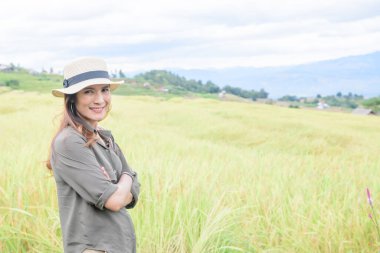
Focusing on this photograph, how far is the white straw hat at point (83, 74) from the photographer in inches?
99.3

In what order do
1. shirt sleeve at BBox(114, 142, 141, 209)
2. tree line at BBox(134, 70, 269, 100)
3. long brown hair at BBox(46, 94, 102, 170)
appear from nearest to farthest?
long brown hair at BBox(46, 94, 102, 170) < shirt sleeve at BBox(114, 142, 141, 209) < tree line at BBox(134, 70, 269, 100)

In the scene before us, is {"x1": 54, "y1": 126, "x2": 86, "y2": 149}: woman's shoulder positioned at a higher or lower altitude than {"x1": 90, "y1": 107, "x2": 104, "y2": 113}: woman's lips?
lower

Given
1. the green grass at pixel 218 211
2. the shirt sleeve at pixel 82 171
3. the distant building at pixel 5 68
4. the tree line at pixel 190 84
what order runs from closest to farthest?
the shirt sleeve at pixel 82 171, the green grass at pixel 218 211, the distant building at pixel 5 68, the tree line at pixel 190 84

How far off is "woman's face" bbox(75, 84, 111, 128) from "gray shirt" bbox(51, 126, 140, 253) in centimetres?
15

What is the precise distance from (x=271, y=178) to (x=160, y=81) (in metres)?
156

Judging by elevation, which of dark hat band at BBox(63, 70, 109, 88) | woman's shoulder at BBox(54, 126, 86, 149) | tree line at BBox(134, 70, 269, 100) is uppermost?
dark hat band at BBox(63, 70, 109, 88)

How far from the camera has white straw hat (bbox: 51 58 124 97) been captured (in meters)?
2.52

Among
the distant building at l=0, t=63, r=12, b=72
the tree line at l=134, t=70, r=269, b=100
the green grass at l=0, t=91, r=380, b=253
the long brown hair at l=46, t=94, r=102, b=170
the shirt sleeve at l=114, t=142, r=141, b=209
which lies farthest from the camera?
the tree line at l=134, t=70, r=269, b=100

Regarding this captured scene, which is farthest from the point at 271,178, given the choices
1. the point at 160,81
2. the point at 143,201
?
the point at 160,81

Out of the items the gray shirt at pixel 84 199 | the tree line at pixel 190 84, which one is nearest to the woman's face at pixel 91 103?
the gray shirt at pixel 84 199

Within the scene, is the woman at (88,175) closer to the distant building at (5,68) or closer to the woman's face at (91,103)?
the woman's face at (91,103)

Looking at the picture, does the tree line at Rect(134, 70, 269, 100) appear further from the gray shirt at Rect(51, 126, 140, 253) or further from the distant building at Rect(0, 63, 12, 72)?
the gray shirt at Rect(51, 126, 140, 253)

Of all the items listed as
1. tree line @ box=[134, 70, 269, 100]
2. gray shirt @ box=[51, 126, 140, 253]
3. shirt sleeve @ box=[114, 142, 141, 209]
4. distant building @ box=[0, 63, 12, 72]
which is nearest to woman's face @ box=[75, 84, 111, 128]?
gray shirt @ box=[51, 126, 140, 253]

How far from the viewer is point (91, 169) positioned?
2.39m
